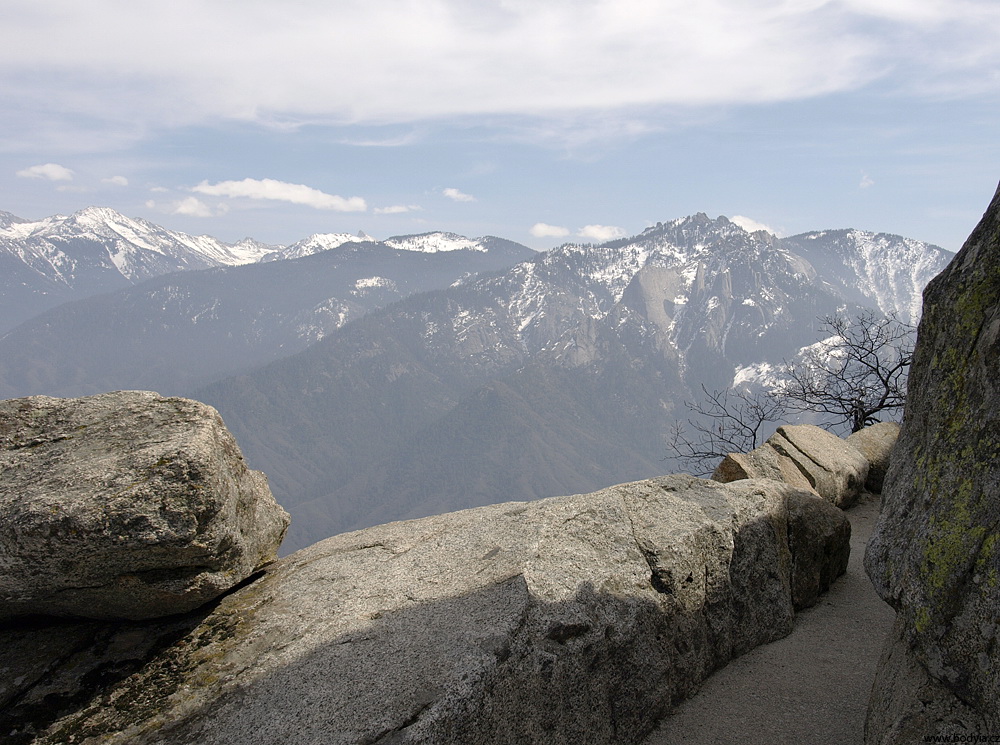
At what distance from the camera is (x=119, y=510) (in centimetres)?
709

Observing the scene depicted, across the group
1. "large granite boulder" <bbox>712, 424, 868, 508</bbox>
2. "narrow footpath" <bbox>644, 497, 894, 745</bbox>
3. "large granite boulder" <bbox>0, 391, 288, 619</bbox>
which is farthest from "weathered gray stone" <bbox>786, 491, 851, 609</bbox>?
"large granite boulder" <bbox>0, 391, 288, 619</bbox>

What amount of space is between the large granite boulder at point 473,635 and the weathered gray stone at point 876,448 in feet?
23.5

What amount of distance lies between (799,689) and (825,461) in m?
8.03

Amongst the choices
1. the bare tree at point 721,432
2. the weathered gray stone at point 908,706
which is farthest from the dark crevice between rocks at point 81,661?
the bare tree at point 721,432

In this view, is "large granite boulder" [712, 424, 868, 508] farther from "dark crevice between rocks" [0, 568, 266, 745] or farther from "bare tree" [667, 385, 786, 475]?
"dark crevice between rocks" [0, 568, 266, 745]

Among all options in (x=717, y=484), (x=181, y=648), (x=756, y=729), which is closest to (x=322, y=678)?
(x=181, y=648)

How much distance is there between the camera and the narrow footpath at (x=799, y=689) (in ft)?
25.4

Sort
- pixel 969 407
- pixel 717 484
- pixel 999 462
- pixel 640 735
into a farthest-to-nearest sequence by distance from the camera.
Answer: pixel 717 484 < pixel 640 735 < pixel 969 407 < pixel 999 462

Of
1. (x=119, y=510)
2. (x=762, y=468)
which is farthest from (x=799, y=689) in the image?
(x=119, y=510)

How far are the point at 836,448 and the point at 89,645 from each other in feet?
52.3

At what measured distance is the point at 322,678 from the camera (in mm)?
6941

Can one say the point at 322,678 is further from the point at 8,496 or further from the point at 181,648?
the point at 8,496

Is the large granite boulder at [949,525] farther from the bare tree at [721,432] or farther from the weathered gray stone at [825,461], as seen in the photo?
the bare tree at [721,432]

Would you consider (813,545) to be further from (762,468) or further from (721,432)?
(721,432)
